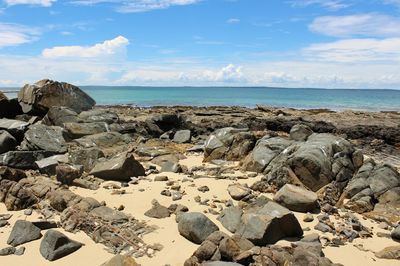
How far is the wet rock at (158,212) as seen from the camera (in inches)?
370

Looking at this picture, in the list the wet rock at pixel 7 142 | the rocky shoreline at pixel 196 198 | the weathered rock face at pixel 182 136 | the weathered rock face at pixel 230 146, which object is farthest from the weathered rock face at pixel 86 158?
the weathered rock face at pixel 182 136

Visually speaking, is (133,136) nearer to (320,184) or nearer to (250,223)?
(320,184)

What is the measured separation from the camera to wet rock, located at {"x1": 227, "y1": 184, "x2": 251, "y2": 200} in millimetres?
10766

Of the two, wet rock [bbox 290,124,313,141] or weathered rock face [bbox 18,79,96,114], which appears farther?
weathered rock face [bbox 18,79,96,114]

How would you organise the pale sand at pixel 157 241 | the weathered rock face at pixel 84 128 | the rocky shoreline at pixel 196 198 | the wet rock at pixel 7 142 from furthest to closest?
the weathered rock face at pixel 84 128 → the wet rock at pixel 7 142 → the rocky shoreline at pixel 196 198 → the pale sand at pixel 157 241

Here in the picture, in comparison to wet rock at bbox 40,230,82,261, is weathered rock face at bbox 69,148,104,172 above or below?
above

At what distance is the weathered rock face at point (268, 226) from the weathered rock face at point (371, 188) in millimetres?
2847

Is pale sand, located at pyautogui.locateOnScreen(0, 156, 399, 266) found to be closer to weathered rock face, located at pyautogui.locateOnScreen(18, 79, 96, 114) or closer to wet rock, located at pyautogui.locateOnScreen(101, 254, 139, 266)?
wet rock, located at pyautogui.locateOnScreen(101, 254, 139, 266)

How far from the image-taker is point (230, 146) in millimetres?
15820

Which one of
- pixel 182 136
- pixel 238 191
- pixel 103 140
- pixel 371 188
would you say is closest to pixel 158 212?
pixel 238 191

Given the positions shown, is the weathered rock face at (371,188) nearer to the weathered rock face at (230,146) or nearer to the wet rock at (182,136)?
the weathered rock face at (230,146)

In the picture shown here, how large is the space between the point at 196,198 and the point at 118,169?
9.04ft

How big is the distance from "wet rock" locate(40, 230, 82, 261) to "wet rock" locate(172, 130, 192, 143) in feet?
40.6

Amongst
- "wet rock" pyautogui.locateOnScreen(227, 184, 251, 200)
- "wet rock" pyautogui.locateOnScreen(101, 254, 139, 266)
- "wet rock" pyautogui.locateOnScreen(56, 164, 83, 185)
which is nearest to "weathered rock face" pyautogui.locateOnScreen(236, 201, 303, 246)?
"wet rock" pyautogui.locateOnScreen(227, 184, 251, 200)
